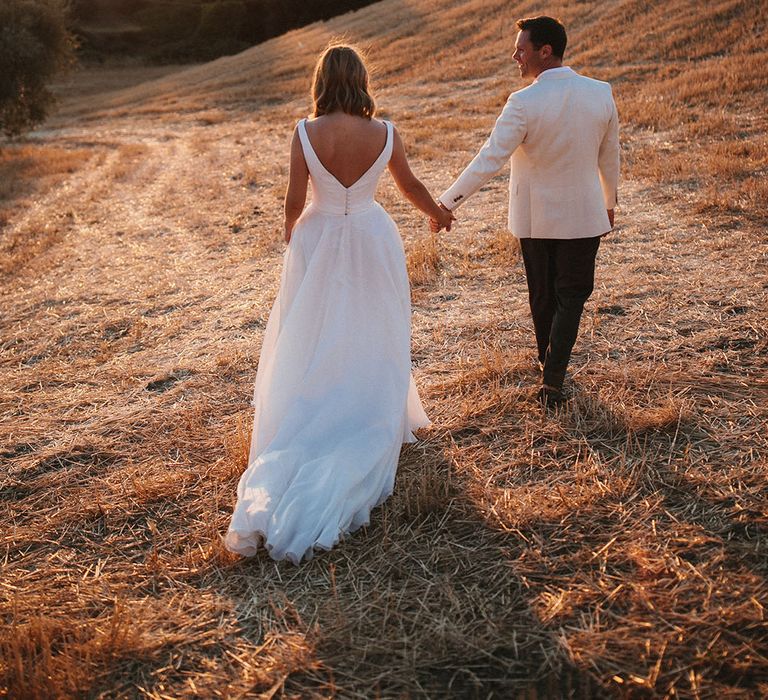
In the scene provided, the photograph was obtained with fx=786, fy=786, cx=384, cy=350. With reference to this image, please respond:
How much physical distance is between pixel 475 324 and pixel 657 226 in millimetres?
3523

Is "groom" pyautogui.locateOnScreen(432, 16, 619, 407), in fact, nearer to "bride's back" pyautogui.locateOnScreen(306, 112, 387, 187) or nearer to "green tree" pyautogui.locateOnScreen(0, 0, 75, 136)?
"bride's back" pyautogui.locateOnScreen(306, 112, 387, 187)

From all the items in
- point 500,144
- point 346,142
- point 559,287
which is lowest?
point 559,287

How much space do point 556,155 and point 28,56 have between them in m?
25.3

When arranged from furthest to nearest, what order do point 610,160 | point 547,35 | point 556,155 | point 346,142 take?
point 610,160
point 556,155
point 547,35
point 346,142

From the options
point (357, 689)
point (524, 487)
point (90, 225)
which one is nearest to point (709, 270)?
point (524, 487)

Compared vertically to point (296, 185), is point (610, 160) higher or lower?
lower

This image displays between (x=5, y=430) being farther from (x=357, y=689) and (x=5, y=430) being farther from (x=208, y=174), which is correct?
(x=208, y=174)

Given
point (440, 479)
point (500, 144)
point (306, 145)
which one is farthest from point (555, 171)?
point (440, 479)

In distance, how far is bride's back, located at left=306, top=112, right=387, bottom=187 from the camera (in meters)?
4.30

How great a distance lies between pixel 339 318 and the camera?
455 cm

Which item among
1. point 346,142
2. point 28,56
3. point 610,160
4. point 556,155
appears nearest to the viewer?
point 346,142

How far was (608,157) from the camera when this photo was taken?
4918 mm

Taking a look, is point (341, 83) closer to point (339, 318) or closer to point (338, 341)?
point (339, 318)

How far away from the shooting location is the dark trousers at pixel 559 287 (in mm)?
4895
